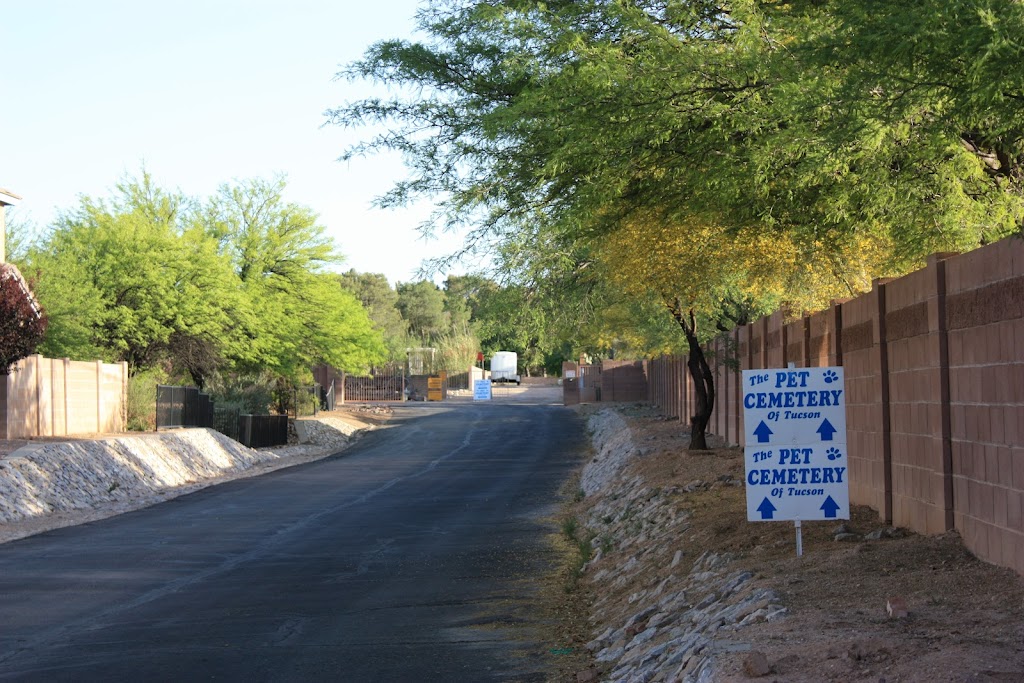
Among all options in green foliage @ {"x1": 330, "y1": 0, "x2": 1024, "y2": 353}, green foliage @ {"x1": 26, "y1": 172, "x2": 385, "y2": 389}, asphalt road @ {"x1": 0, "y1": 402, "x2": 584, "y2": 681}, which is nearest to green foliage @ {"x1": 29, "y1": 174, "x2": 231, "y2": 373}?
green foliage @ {"x1": 26, "y1": 172, "x2": 385, "y2": 389}

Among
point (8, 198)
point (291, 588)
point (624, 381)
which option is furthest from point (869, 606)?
point (624, 381)

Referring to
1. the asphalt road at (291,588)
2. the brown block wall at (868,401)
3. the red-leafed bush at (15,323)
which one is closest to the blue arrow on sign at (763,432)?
the brown block wall at (868,401)

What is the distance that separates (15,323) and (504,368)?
82.2 meters

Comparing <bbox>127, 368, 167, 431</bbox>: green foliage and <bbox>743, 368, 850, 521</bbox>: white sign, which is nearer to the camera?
<bbox>743, 368, 850, 521</bbox>: white sign

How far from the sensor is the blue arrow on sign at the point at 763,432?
10.6 metres

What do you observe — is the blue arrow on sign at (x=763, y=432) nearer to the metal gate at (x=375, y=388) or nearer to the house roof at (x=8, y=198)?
the house roof at (x=8, y=198)

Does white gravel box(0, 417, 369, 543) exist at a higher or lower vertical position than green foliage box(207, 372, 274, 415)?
lower

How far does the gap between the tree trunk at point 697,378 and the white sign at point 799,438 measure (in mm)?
13844

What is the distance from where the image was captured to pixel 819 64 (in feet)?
31.1

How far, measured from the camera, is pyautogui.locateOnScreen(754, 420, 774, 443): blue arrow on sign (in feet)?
34.9

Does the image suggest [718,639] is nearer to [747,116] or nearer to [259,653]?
[259,653]

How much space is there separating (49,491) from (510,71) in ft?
59.0

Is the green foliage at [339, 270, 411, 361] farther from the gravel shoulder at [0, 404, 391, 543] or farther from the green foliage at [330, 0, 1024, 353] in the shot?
the green foliage at [330, 0, 1024, 353]

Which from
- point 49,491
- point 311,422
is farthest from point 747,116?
point 311,422
